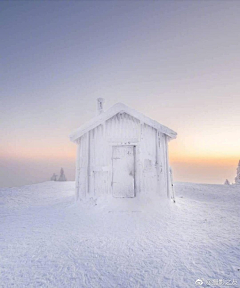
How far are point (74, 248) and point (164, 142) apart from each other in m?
7.17

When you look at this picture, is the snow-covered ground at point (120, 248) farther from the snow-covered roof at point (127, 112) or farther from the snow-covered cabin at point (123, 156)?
the snow-covered roof at point (127, 112)

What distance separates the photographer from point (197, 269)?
12.6ft

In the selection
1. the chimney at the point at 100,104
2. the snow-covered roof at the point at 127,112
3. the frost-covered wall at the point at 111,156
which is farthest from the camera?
the chimney at the point at 100,104

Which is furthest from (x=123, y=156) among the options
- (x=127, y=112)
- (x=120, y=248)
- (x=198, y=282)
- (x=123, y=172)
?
(x=198, y=282)

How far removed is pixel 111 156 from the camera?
31.4 ft

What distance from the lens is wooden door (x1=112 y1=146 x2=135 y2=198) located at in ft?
30.1

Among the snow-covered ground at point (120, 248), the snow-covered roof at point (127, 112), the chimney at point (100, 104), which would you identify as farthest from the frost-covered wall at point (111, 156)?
the chimney at point (100, 104)

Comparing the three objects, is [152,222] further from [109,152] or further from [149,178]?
[109,152]

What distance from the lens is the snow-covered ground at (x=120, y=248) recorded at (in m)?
3.55

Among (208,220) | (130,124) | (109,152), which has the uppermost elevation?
(130,124)

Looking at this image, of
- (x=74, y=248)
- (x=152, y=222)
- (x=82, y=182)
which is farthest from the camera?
(x=82, y=182)

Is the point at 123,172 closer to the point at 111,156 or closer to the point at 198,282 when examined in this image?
the point at 111,156

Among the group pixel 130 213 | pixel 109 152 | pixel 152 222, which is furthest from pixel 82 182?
pixel 152 222

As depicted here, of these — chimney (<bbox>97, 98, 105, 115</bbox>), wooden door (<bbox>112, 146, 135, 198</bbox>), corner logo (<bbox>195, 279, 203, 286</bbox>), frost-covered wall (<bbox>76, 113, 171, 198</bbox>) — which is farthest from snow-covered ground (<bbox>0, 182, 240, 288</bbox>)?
chimney (<bbox>97, 98, 105, 115</bbox>)
